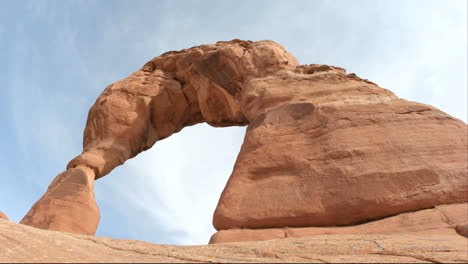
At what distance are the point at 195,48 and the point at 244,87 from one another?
4259 millimetres

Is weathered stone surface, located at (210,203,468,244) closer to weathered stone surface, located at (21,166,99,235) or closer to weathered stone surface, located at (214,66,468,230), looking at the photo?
weathered stone surface, located at (214,66,468,230)

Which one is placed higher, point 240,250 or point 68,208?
point 68,208

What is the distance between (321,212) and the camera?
22.6 feet

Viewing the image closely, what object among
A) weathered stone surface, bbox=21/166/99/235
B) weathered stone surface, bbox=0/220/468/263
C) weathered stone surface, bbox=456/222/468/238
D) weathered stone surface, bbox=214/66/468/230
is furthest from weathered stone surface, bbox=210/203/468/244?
weathered stone surface, bbox=21/166/99/235

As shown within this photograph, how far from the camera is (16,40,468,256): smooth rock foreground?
6.68 metres

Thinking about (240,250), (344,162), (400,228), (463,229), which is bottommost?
(240,250)

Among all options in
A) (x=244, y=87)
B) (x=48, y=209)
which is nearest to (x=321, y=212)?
(x=244, y=87)

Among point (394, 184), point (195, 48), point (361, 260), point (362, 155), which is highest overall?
point (195, 48)

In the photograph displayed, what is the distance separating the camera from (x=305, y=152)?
8.13 m

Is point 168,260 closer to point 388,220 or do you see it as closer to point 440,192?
point 388,220

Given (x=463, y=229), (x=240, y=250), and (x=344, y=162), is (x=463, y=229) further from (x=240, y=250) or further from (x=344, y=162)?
(x=240, y=250)

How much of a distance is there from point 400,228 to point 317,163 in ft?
6.78

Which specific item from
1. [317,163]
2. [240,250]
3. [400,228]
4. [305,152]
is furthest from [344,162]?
[240,250]

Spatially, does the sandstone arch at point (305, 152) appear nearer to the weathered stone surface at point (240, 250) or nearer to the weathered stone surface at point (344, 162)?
the weathered stone surface at point (344, 162)
